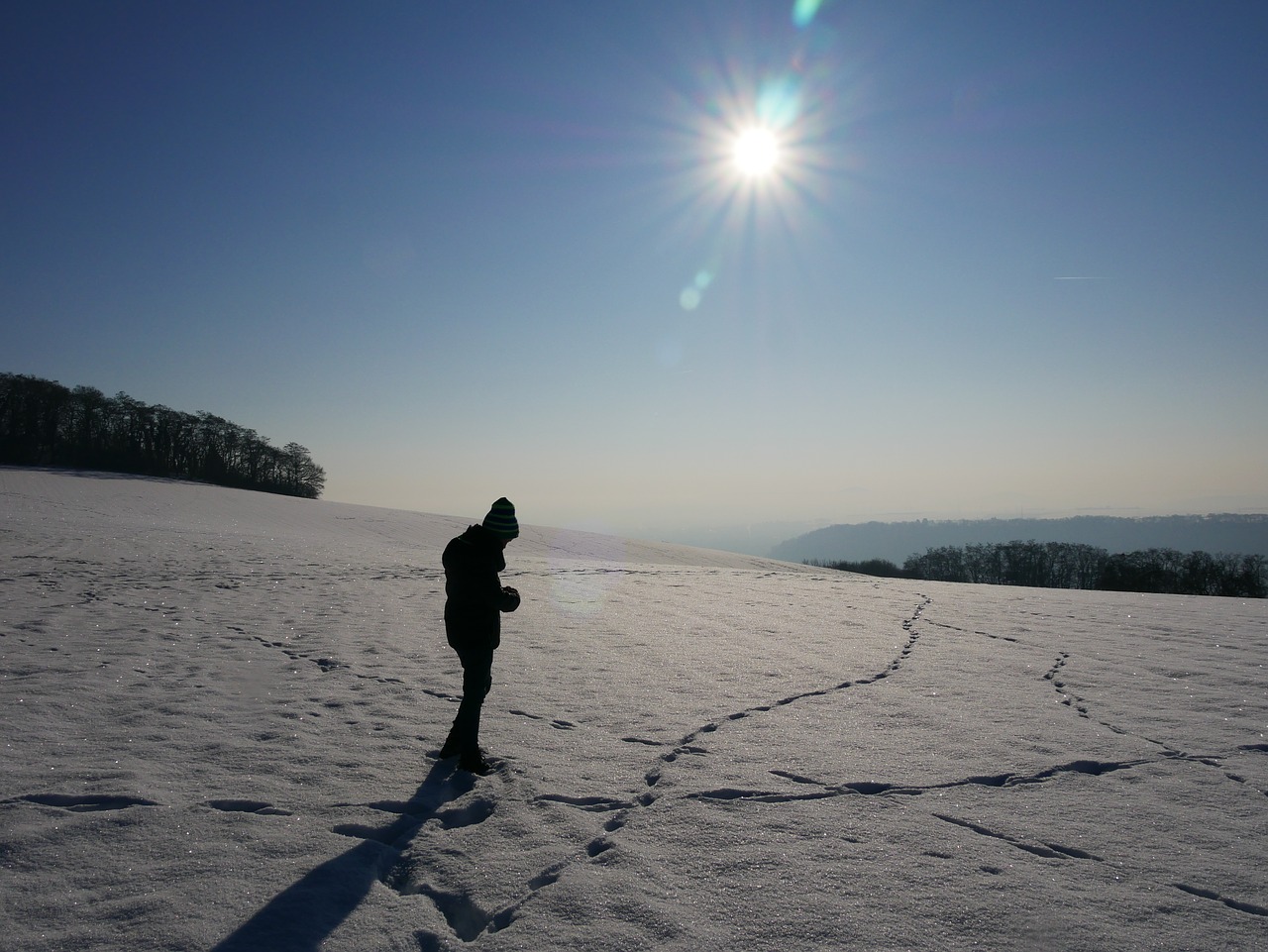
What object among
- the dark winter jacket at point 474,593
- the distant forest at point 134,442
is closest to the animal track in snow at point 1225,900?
the dark winter jacket at point 474,593

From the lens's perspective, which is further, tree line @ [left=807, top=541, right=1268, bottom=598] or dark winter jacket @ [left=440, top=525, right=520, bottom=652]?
tree line @ [left=807, top=541, right=1268, bottom=598]

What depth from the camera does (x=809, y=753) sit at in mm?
5391

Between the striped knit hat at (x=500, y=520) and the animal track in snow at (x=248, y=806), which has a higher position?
the striped knit hat at (x=500, y=520)

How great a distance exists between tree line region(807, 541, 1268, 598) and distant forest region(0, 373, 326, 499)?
60.5 metres

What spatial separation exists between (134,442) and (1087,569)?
4176 inches

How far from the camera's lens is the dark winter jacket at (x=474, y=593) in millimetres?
5137

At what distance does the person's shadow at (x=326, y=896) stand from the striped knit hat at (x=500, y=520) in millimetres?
2007

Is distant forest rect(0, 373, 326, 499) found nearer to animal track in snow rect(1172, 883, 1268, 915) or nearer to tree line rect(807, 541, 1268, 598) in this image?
tree line rect(807, 541, 1268, 598)

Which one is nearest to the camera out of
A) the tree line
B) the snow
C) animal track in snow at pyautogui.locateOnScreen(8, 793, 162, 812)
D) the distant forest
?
the snow

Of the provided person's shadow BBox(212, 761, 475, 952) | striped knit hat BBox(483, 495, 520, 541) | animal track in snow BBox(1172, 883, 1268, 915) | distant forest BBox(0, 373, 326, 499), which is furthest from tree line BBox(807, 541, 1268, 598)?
distant forest BBox(0, 373, 326, 499)

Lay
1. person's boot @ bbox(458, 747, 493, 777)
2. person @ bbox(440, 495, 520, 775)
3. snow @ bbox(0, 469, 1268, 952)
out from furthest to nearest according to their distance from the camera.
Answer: person @ bbox(440, 495, 520, 775), person's boot @ bbox(458, 747, 493, 777), snow @ bbox(0, 469, 1268, 952)

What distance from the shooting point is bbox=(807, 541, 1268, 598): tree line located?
55.8 meters

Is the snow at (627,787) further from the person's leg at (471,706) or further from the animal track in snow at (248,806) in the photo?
the person's leg at (471,706)

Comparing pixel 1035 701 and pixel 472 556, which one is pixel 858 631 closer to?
pixel 1035 701
